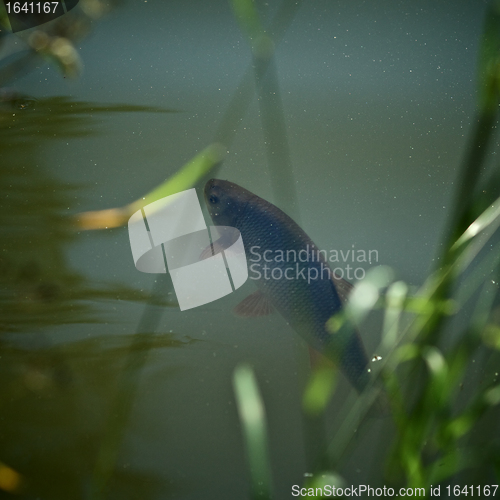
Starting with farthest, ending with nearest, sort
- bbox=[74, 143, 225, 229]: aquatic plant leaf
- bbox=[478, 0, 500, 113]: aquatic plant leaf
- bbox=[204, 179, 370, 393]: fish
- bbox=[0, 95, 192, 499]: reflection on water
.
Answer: bbox=[74, 143, 225, 229]: aquatic plant leaf < bbox=[0, 95, 192, 499]: reflection on water < bbox=[204, 179, 370, 393]: fish < bbox=[478, 0, 500, 113]: aquatic plant leaf

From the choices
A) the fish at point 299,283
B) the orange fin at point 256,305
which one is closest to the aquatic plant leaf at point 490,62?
the fish at point 299,283

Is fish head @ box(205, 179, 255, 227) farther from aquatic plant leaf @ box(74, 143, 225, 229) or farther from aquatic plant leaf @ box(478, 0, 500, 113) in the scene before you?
aquatic plant leaf @ box(478, 0, 500, 113)

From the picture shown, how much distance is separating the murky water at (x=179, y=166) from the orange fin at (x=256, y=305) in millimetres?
87

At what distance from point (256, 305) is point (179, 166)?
0.43 metres

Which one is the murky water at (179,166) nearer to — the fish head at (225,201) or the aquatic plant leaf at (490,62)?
Answer: the fish head at (225,201)

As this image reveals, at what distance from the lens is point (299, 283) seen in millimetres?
870

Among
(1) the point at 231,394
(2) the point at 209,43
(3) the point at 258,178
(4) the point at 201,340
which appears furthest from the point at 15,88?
(1) the point at 231,394

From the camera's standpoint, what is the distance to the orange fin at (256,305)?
95 cm

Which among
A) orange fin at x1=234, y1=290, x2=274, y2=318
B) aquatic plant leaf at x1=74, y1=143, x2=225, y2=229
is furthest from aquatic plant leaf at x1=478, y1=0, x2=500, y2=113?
aquatic plant leaf at x1=74, y1=143, x2=225, y2=229

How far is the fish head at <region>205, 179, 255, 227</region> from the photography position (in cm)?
96

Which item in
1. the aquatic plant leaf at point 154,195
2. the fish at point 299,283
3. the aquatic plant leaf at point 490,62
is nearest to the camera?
the aquatic plant leaf at point 490,62

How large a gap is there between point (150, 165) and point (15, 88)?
41 centimetres

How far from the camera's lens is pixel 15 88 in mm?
1110

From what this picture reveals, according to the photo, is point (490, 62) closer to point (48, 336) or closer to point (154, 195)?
point (154, 195)
